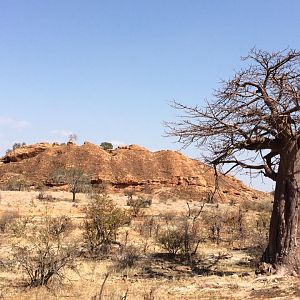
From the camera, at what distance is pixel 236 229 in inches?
717

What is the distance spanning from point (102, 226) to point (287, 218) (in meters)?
6.48

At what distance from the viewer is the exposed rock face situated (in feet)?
181

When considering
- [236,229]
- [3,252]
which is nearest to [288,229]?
[3,252]

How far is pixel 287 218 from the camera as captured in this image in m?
8.98

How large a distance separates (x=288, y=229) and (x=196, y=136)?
8.61ft

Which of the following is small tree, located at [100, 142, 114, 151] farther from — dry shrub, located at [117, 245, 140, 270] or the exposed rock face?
dry shrub, located at [117, 245, 140, 270]

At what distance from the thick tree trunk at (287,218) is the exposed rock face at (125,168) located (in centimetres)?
4189

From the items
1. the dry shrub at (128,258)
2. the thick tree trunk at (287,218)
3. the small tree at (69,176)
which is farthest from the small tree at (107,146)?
the thick tree trunk at (287,218)

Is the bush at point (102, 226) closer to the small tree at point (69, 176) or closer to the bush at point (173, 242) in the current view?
the bush at point (173, 242)

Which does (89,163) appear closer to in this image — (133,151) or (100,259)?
(133,151)

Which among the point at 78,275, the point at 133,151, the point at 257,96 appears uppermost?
the point at 133,151

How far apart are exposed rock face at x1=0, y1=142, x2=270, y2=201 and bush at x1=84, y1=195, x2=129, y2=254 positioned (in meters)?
36.7

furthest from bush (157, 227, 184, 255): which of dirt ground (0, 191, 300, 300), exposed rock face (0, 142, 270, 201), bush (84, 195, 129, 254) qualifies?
exposed rock face (0, 142, 270, 201)

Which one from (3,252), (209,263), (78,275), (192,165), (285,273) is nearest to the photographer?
(285,273)
